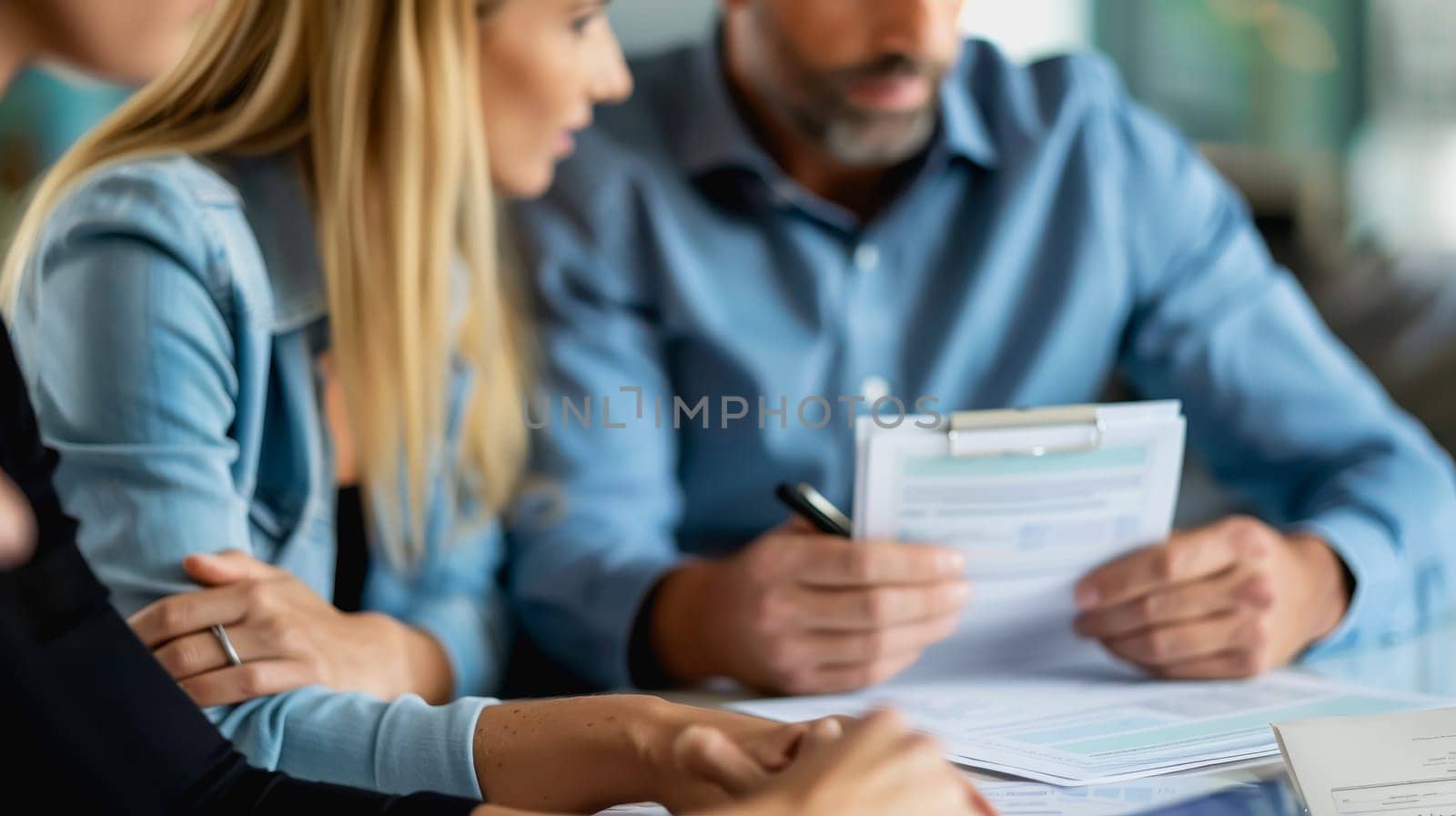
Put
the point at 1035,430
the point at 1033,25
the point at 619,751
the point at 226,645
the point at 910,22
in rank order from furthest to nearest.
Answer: the point at 1033,25, the point at 910,22, the point at 1035,430, the point at 226,645, the point at 619,751

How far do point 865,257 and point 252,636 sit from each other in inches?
27.5

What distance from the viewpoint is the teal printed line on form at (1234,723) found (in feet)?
2.45

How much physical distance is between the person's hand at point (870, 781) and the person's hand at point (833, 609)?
11.5 inches

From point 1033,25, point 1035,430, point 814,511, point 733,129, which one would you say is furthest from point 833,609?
point 1033,25

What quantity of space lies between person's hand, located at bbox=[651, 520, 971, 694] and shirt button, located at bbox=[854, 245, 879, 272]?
0.40 metres

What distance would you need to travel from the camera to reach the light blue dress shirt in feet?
4.08

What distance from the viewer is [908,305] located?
1302 millimetres

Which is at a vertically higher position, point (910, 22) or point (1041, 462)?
point (910, 22)

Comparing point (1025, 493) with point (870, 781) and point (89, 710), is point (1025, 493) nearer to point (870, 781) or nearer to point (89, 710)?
point (870, 781)

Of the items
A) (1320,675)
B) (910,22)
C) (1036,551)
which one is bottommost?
(1320,675)

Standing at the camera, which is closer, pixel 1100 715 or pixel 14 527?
pixel 14 527

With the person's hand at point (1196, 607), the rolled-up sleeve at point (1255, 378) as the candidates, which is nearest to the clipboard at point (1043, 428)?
the person's hand at point (1196, 607)

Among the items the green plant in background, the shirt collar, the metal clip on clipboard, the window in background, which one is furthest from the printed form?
the green plant in background

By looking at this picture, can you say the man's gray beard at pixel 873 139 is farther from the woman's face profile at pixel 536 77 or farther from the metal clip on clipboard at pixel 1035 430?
the metal clip on clipboard at pixel 1035 430
